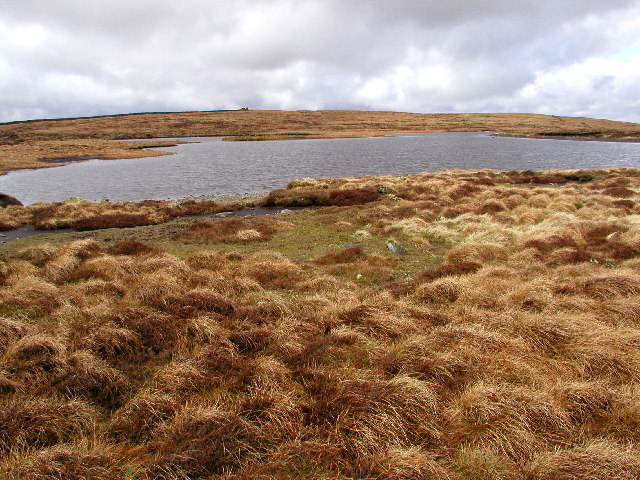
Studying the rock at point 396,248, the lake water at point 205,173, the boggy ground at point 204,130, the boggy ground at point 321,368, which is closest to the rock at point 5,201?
the lake water at point 205,173

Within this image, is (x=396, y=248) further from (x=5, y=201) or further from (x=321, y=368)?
(x=5, y=201)

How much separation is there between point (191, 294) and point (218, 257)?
459 cm

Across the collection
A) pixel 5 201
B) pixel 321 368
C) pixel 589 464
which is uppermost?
pixel 5 201

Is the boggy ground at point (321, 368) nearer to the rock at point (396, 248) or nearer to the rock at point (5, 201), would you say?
the rock at point (396, 248)

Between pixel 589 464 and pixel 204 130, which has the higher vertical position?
pixel 204 130

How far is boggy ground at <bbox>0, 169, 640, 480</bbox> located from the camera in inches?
187

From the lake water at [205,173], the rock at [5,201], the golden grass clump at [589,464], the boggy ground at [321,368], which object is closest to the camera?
the golden grass clump at [589,464]

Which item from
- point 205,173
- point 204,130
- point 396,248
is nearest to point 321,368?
point 396,248

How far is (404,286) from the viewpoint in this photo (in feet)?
36.1

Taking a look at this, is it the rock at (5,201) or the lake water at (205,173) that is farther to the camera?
the lake water at (205,173)

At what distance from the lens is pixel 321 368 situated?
22.3 ft

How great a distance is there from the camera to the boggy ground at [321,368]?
475 cm

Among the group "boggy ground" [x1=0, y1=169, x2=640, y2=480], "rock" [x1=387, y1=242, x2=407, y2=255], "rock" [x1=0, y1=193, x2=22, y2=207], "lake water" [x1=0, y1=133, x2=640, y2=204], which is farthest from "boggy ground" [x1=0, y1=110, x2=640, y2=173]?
"boggy ground" [x1=0, y1=169, x2=640, y2=480]

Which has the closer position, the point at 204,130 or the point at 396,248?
the point at 396,248
